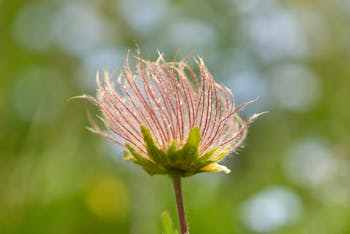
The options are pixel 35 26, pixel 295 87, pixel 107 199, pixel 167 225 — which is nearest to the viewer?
pixel 167 225

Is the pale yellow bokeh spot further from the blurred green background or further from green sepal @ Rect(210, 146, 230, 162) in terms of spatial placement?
green sepal @ Rect(210, 146, 230, 162)

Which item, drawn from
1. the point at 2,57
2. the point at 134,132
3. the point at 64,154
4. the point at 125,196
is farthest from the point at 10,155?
the point at 134,132

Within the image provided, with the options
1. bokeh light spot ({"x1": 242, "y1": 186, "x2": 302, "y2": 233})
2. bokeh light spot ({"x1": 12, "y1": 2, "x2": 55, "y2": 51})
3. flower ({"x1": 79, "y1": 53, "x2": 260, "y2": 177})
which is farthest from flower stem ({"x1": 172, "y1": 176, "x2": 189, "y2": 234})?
bokeh light spot ({"x1": 12, "y1": 2, "x2": 55, "y2": 51})

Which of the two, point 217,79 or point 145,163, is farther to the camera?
point 217,79

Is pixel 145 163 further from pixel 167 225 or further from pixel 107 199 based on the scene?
pixel 107 199

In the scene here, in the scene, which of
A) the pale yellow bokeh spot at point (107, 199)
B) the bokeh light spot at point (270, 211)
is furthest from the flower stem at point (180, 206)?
the pale yellow bokeh spot at point (107, 199)

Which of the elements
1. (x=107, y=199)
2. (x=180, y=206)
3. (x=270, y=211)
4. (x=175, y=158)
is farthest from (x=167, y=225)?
(x=107, y=199)

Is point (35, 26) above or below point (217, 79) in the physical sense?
above
